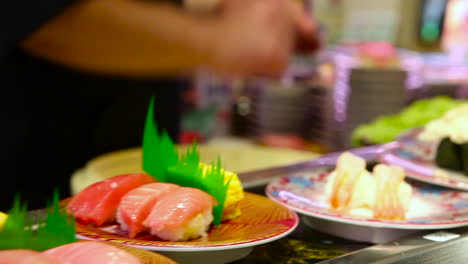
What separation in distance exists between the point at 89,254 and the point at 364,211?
0.61 m

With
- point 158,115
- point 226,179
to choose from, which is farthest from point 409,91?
point 226,179

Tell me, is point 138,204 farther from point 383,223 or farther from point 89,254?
point 383,223

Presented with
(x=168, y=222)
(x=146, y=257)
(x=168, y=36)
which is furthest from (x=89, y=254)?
(x=168, y=36)

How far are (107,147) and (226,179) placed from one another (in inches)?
66.7

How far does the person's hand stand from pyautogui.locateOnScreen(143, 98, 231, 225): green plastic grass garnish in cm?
54

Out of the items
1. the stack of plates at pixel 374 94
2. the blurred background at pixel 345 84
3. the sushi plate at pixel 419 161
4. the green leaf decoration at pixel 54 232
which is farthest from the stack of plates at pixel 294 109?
the green leaf decoration at pixel 54 232

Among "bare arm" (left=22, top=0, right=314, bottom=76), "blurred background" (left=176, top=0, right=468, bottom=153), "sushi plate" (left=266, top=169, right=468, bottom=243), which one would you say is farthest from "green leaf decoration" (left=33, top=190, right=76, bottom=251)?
"blurred background" (left=176, top=0, right=468, bottom=153)

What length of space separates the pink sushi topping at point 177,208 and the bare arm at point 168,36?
0.71 metres

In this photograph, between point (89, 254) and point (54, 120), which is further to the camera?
point (54, 120)

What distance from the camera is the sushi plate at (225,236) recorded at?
884 mm

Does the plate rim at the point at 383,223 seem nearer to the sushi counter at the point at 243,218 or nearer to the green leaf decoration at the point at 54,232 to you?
the sushi counter at the point at 243,218

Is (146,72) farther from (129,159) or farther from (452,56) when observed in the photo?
(452,56)

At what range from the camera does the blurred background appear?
4.38 meters

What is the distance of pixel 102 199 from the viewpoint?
3.32ft
